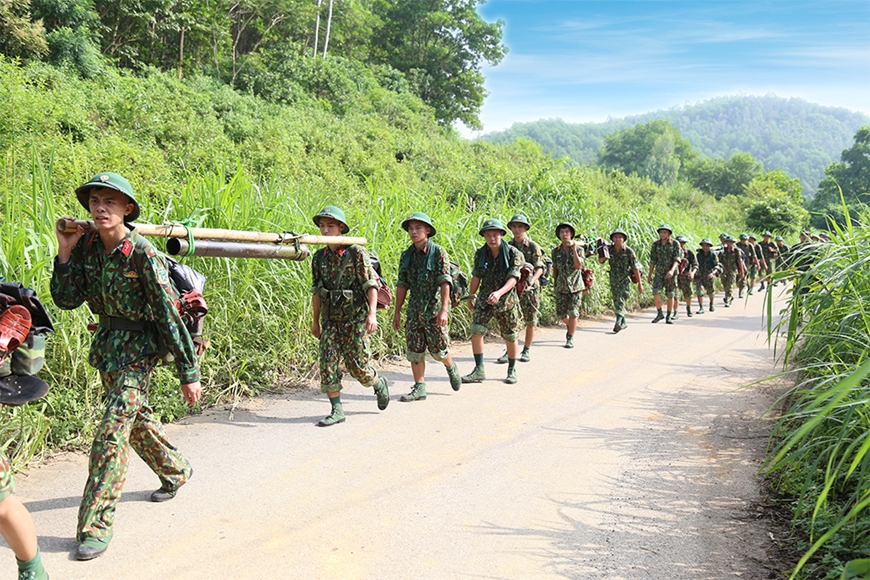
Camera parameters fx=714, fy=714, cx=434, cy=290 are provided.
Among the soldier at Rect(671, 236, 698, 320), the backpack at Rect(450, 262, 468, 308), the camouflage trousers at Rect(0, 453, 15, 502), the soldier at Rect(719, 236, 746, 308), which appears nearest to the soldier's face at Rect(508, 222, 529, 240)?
the backpack at Rect(450, 262, 468, 308)

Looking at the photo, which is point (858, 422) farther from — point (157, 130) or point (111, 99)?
point (111, 99)

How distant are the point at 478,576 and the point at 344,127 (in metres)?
21.7

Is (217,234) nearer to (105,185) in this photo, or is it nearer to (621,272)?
(105,185)

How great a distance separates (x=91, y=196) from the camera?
3670 mm

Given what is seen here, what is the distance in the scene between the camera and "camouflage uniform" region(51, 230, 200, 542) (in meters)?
3.66

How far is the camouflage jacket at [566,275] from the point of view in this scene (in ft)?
36.6

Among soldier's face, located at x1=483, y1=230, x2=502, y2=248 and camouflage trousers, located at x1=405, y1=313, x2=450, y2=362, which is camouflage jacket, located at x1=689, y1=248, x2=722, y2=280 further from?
camouflage trousers, located at x1=405, y1=313, x2=450, y2=362

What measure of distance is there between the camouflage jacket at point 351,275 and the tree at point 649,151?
8086 centimetres

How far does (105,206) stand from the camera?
3660 mm

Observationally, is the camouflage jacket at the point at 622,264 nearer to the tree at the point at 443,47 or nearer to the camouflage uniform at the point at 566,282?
the camouflage uniform at the point at 566,282

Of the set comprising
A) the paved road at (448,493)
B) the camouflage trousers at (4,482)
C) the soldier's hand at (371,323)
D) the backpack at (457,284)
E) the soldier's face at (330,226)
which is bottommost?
the paved road at (448,493)

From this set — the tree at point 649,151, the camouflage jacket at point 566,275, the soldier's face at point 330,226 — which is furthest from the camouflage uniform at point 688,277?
the tree at point 649,151

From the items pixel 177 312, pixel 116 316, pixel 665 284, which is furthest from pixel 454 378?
pixel 665 284

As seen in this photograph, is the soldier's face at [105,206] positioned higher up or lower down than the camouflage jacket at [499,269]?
higher up
